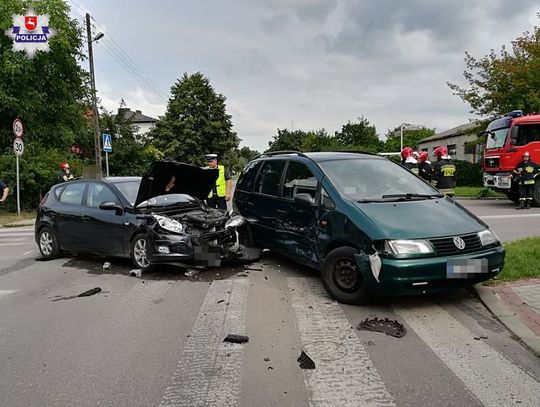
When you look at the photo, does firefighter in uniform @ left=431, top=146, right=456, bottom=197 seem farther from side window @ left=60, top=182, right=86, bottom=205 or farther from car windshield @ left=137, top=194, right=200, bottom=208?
side window @ left=60, top=182, right=86, bottom=205

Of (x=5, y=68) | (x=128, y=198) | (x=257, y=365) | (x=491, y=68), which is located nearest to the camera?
(x=257, y=365)

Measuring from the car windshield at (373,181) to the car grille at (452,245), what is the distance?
959 millimetres

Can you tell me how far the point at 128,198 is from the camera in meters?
7.68

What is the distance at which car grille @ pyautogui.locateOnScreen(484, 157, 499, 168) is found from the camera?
54.7ft

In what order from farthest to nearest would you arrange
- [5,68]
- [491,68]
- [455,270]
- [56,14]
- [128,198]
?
[491,68], [56,14], [5,68], [128,198], [455,270]

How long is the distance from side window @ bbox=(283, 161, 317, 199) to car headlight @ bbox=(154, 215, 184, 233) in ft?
5.20

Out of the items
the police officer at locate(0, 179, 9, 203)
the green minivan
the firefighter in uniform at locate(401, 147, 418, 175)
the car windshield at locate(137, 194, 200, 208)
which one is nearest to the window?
the firefighter in uniform at locate(401, 147, 418, 175)

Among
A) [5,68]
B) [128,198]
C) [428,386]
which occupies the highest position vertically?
[5,68]

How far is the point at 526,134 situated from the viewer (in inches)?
635

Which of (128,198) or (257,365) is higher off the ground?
(128,198)

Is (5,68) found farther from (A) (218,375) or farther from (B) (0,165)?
(A) (218,375)

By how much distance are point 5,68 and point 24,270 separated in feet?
44.2

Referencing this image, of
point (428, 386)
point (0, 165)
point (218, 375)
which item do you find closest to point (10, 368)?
point (218, 375)

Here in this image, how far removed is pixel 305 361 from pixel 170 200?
4.52 metres
